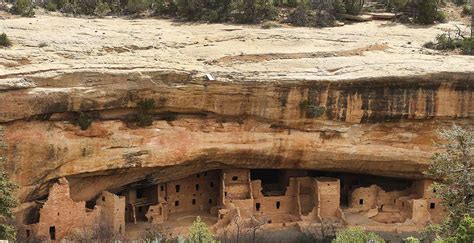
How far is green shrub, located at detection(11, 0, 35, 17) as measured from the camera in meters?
23.9

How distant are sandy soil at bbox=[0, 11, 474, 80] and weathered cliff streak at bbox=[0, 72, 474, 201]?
0.31m

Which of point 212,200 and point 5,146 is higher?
point 5,146

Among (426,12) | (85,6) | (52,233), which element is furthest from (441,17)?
(52,233)

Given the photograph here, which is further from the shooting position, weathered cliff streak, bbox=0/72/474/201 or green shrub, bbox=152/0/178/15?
green shrub, bbox=152/0/178/15

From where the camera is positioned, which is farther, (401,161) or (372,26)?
(372,26)

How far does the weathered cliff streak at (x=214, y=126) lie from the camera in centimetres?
1772

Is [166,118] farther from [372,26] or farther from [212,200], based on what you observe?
[372,26]

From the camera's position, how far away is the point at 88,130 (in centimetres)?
1838

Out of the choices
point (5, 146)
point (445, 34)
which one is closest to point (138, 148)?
point (5, 146)

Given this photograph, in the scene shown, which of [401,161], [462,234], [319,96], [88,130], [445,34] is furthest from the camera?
[445,34]

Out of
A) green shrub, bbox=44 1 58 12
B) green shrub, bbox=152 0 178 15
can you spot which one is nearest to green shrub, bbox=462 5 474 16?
green shrub, bbox=152 0 178 15

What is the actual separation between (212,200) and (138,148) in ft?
13.4

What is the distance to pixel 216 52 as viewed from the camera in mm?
20266

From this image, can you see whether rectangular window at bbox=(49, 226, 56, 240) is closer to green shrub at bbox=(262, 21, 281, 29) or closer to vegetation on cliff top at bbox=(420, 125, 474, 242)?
vegetation on cliff top at bbox=(420, 125, 474, 242)
